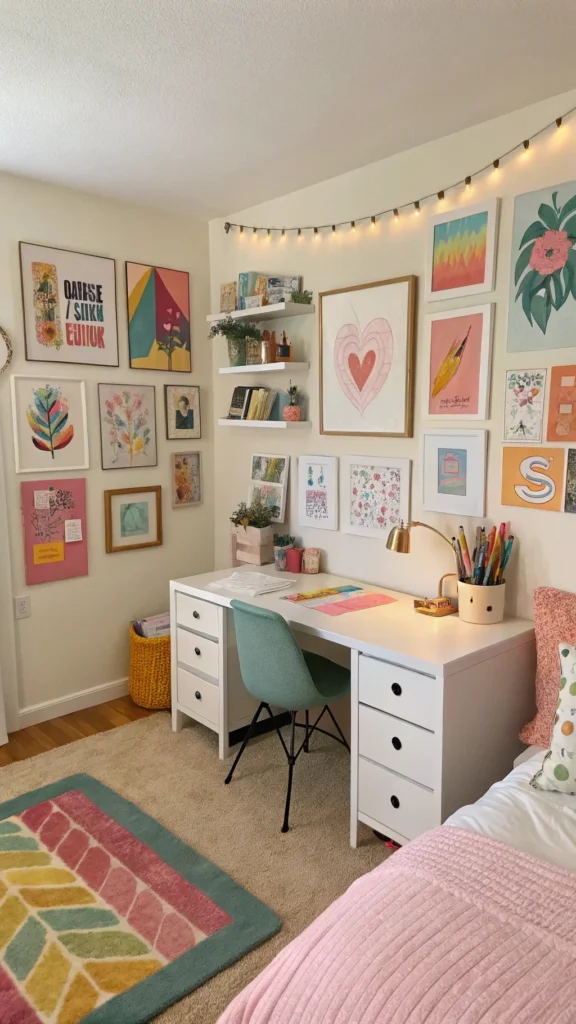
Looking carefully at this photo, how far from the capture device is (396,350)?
276 centimetres

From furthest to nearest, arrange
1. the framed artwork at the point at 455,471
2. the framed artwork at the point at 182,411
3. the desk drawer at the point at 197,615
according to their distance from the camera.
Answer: the framed artwork at the point at 182,411 → the desk drawer at the point at 197,615 → the framed artwork at the point at 455,471

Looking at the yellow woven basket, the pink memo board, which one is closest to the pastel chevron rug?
the yellow woven basket

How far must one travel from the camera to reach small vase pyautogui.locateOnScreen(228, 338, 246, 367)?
338 centimetres

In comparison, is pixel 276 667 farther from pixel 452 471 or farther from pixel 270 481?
pixel 270 481

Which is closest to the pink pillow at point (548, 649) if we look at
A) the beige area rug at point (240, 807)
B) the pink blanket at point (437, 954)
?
the beige area rug at point (240, 807)

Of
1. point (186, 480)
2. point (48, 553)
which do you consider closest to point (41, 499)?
point (48, 553)

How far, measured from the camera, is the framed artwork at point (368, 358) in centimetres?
273

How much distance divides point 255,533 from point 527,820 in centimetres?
199

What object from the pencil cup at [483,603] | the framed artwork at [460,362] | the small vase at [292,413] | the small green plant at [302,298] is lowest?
the pencil cup at [483,603]

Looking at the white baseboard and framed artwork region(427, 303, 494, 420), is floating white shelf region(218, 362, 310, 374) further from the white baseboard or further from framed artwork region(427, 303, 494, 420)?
the white baseboard

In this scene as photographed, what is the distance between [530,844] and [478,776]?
634mm

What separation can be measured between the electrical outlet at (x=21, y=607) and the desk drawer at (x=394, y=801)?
5.80 feet

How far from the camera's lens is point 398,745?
84.2 inches

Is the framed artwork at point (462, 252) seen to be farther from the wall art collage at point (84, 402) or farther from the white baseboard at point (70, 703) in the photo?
the white baseboard at point (70, 703)
